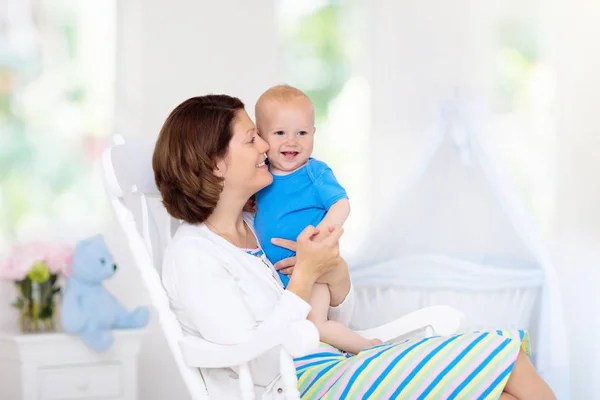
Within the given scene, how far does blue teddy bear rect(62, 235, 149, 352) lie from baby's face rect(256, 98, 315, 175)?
1209 millimetres

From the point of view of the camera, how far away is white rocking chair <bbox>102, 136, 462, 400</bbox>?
60.5 inches

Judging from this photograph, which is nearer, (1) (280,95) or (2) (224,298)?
(2) (224,298)

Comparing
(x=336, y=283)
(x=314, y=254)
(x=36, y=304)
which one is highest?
(x=314, y=254)

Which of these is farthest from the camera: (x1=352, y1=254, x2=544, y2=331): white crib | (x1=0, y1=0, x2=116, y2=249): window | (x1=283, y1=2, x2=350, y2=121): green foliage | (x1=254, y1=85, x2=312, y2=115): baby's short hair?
(x1=283, y1=2, x2=350, y2=121): green foliage

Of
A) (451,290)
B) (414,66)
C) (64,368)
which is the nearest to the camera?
(64,368)

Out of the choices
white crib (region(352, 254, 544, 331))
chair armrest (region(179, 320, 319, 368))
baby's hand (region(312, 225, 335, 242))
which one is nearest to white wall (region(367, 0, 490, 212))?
white crib (region(352, 254, 544, 331))

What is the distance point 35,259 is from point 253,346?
1700mm

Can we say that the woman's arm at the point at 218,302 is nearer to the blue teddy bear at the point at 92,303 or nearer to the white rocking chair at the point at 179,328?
the white rocking chair at the point at 179,328

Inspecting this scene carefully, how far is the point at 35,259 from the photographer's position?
3.00 m

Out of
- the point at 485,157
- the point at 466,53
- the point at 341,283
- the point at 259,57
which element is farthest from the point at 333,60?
the point at 341,283

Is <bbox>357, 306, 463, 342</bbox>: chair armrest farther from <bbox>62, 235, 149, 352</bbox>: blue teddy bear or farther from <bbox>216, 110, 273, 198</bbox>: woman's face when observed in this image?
<bbox>62, 235, 149, 352</bbox>: blue teddy bear

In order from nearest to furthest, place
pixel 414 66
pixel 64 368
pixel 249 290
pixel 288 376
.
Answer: pixel 288 376 < pixel 249 290 < pixel 64 368 < pixel 414 66

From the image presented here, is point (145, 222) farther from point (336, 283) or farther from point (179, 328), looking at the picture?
point (336, 283)

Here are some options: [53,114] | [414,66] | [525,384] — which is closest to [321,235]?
[525,384]
